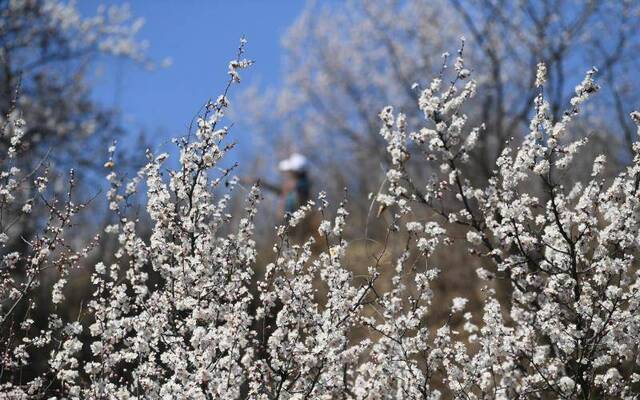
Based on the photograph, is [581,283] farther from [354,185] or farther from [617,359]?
[354,185]

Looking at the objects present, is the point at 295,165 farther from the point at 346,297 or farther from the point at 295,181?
the point at 346,297

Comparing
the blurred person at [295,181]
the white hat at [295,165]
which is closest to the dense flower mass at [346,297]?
the blurred person at [295,181]

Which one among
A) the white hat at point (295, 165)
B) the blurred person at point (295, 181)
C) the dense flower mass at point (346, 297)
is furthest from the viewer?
the white hat at point (295, 165)

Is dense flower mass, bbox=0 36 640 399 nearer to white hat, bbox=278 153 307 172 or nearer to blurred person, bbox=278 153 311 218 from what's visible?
blurred person, bbox=278 153 311 218

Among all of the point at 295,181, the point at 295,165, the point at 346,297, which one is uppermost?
the point at 295,165

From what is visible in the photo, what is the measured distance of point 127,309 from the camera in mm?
4242

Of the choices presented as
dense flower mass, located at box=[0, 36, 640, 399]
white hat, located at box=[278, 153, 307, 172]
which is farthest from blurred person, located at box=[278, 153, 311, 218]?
dense flower mass, located at box=[0, 36, 640, 399]

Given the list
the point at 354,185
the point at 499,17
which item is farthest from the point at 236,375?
the point at 354,185

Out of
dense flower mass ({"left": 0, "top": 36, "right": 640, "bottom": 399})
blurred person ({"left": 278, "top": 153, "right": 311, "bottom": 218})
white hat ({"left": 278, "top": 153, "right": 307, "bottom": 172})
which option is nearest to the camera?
dense flower mass ({"left": 0, "top": 36, "right": 640, "bottom": 399})

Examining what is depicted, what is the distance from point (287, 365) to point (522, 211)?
161 centimetres

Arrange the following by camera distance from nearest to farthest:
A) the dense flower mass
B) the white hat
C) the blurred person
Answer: the dense flower mass
the blurred person
the white hat

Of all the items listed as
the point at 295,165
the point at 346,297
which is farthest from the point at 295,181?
the point at 346,297

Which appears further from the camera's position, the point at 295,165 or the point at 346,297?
the point at 295,165

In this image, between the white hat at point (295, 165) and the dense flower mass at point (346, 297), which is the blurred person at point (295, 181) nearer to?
the white hat at point (295, 165)
